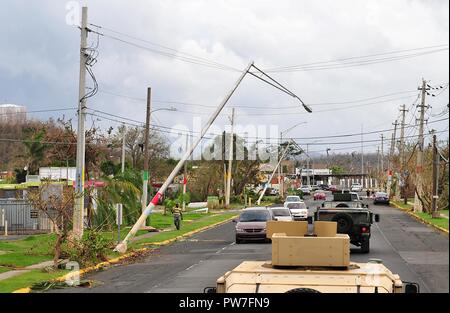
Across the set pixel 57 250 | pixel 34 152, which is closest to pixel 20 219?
pixel 57 250

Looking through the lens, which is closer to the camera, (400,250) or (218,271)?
(218,271)

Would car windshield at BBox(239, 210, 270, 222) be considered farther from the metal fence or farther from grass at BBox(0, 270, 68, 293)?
grass at BBox(0, 270, 68, 293)

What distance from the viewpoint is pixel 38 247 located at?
3100cm

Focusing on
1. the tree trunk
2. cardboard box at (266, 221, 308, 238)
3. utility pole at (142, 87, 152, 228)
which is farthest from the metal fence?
cardboard box at (266, 221, 308, 238)

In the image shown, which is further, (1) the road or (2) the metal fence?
(2) the metal fence

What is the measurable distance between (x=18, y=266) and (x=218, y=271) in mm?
7225

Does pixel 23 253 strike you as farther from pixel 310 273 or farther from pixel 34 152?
pixel 34 152

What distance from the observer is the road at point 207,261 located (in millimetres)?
19219

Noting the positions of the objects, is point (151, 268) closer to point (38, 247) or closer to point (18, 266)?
point (18, 266)

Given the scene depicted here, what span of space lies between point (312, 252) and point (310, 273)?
48 cm

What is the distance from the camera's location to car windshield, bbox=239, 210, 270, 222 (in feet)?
118

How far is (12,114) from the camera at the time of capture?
3821 inches

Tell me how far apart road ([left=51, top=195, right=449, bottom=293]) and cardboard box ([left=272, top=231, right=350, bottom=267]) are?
4.58 m
